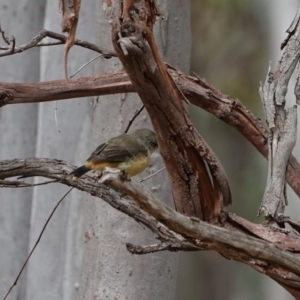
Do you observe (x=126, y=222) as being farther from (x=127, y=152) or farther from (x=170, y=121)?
(x=170, y=121)

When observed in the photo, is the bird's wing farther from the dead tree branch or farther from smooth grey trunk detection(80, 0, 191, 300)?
the dead tree branch

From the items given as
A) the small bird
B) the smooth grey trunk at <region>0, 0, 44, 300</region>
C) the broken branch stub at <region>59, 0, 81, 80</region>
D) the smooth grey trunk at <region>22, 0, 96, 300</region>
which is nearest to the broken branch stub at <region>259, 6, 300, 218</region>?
the small bird

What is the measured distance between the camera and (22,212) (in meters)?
2.13

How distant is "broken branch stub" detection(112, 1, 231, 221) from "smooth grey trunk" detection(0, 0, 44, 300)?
4.24 feet

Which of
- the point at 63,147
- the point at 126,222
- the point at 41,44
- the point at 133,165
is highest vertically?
the point at 41,44

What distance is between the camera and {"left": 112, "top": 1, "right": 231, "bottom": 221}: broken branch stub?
64cm

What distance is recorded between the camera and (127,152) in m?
1.29

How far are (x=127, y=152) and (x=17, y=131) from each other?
0.89m

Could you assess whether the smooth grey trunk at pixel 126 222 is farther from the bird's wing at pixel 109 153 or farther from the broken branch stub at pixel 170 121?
the broken branch stub at pixel 170 121

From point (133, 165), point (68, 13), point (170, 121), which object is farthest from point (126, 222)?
point (68, 13)

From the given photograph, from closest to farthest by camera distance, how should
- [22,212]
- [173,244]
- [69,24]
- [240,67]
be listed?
1. [69,24]
2. [173,244]
3. [22,212]
4. [240,67]

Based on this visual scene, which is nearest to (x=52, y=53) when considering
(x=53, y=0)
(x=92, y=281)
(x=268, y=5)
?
(x=53, y=0)

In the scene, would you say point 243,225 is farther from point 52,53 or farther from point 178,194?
point 52,53

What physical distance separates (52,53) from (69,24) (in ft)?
4.41
